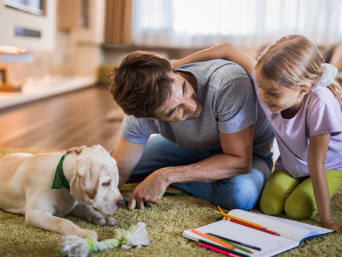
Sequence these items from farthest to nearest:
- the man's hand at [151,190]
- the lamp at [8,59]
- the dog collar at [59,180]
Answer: the lamp at [8,59] → the man's hand at [151,190] → the dog collar at [59,180]

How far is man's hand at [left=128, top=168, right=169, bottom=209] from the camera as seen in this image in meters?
1.35

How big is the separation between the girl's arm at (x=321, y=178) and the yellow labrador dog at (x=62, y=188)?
0.57 meters

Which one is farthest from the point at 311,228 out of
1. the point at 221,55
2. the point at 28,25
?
the point at 28,25

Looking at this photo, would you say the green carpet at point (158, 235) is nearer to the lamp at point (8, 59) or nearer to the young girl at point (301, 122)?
the young girl at point (301, 122)

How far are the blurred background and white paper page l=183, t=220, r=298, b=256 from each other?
2274mm

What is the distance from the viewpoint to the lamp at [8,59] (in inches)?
133

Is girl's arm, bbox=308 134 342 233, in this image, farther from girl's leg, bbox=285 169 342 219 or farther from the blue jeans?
the blue jeans

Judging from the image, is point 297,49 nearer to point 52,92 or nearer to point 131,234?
point 131,234

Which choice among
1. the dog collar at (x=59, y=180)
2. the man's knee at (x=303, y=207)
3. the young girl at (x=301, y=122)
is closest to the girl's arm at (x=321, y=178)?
the young girl at (x=301, y=122)

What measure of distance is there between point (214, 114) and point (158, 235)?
1.45ft

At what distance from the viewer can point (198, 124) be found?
145cm

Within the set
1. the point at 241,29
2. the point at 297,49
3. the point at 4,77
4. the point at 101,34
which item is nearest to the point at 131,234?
the point at 297,49


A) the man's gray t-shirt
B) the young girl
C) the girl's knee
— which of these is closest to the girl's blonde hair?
the young girl

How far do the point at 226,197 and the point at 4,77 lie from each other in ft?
9.20
